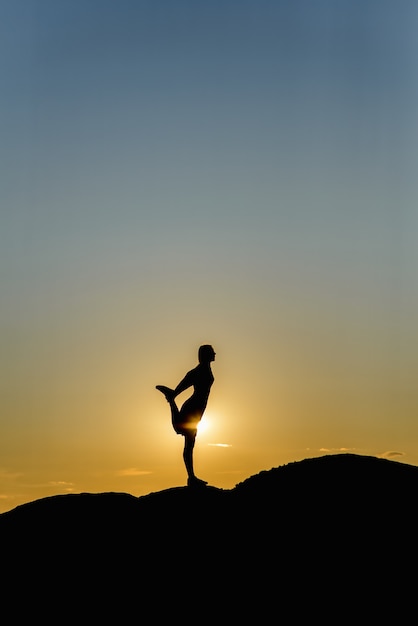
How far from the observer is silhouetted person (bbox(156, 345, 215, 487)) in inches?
1051

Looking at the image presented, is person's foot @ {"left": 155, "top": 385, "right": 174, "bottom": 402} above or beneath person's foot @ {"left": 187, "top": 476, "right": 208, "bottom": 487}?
above

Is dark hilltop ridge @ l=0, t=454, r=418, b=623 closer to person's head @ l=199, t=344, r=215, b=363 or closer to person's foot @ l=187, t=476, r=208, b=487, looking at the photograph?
person's foot @ l=187, t=476, r=208, b=487

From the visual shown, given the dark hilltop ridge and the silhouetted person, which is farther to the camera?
the silhouetted person

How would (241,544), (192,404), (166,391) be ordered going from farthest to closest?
(166,391) < (192,404) < (241,544)

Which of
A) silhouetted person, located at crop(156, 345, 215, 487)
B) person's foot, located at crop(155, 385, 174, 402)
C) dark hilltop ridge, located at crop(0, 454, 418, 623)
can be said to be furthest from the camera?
person's foot, located at crop(155, 385, 174, 402)

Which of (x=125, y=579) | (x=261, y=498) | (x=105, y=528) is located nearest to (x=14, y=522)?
(x=105, y=528)

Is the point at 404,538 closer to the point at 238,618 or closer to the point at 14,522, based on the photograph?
the point at 238,618

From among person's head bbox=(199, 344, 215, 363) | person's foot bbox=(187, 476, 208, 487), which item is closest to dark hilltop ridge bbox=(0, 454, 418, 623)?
person's foot bbox=(187, 476, 208, 487)

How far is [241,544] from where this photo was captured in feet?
84.4

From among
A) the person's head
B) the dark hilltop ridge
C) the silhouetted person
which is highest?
the person's head

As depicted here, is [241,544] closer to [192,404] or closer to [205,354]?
[192,404]

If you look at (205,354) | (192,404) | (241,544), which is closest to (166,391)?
(192,404)

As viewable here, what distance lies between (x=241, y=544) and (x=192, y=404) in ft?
13.7

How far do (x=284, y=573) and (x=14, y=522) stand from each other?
9590 mm
